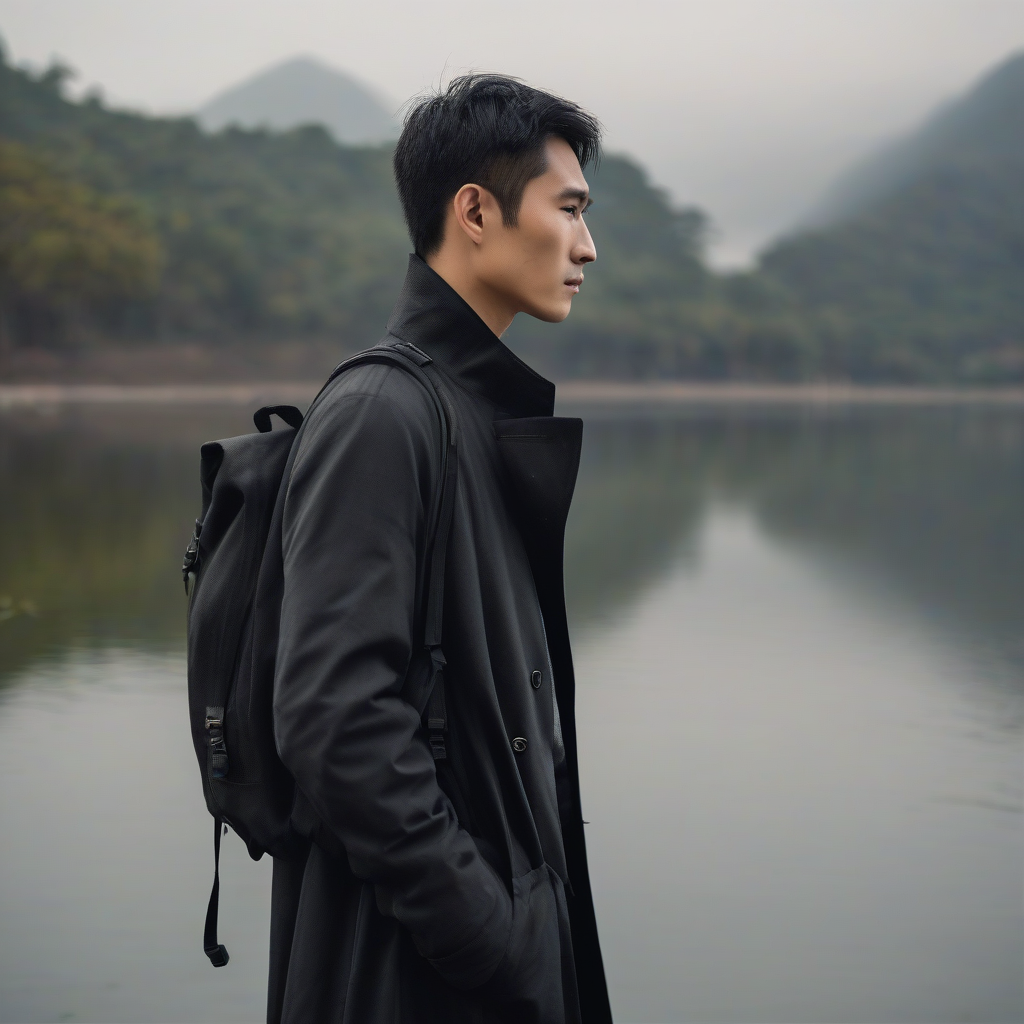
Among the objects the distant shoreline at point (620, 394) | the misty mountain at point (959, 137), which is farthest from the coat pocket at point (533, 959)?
the misty mountain at point (959, 137)

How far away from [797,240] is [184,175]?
172 ft

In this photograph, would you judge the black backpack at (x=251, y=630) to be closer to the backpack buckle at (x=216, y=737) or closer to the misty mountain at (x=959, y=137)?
the backpack buckle at (x=216, y=737)

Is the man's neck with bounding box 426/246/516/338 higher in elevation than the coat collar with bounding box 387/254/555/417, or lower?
higher

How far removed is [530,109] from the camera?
1380 millimetres

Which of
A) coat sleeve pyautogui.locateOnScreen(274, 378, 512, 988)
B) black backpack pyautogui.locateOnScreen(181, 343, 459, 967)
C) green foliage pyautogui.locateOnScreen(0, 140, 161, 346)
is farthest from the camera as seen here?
green foliage pyautogui.locateOnScreen(0, 140, 161, 346)

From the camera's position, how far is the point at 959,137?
146875 mm

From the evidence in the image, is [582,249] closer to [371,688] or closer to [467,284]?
[467,284]

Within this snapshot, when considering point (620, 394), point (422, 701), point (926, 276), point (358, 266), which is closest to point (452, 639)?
point (422, 701)

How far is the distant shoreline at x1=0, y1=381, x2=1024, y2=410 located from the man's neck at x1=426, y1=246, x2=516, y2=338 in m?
32.8

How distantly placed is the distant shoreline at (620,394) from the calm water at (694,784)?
2743cm

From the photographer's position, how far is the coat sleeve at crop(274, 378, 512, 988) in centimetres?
117

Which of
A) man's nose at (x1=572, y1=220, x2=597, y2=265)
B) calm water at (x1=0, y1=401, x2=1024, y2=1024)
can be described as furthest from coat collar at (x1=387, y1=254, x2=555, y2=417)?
calm water at (x1=0, y1=401, x2=1024, y2=1024)

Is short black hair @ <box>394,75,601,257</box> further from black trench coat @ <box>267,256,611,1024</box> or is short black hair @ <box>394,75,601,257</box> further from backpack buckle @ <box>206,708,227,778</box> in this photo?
backpack buckle @ <box>206,708,227,778</box>

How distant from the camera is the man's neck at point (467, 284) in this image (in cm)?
141
